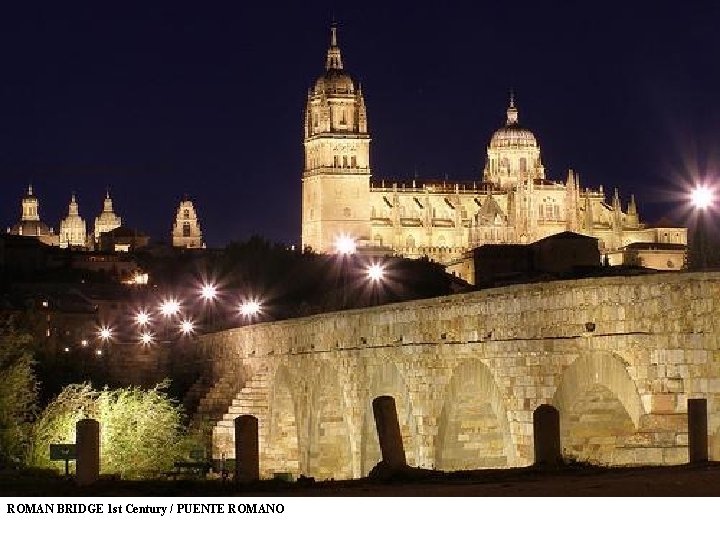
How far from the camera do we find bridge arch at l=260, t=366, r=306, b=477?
47.7 meters

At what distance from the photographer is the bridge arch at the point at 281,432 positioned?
4772 centimetres

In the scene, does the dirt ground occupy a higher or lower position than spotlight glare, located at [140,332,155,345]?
lower

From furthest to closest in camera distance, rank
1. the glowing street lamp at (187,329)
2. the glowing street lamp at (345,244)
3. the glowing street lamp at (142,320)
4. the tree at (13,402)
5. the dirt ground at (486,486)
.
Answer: the glowing street lamp at (345,244), the glowing street lamp at (142,320), the glowing street lamp at (187,329), the tree at (13,402), the dirt ground at (486,486)

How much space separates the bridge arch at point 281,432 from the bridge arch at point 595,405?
22.1 m

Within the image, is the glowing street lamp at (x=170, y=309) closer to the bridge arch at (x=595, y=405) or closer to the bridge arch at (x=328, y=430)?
the bridge arch at (x=328, y=430)

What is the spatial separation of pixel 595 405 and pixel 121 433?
22.1m

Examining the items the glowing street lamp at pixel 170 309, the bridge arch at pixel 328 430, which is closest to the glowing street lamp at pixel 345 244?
the glowing street lamp at pixel 170 309

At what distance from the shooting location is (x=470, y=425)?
3077cm

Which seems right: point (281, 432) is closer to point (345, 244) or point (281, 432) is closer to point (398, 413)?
point (398, 413)

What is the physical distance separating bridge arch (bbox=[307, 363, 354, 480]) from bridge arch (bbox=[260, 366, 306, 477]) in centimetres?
359

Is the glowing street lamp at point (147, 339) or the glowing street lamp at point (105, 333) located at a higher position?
the glowing street lamp at point (105, 333)

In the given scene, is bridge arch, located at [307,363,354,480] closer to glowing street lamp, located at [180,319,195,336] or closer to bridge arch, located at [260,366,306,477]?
bridge arch, located at [260,366,306,477]

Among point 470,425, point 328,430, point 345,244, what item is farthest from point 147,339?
point 345,244

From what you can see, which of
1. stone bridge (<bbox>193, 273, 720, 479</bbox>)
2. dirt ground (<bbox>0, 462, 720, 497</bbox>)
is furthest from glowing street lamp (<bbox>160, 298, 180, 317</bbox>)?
dirt ground (<bbox>0, 462, 720, 497</bbox>)
